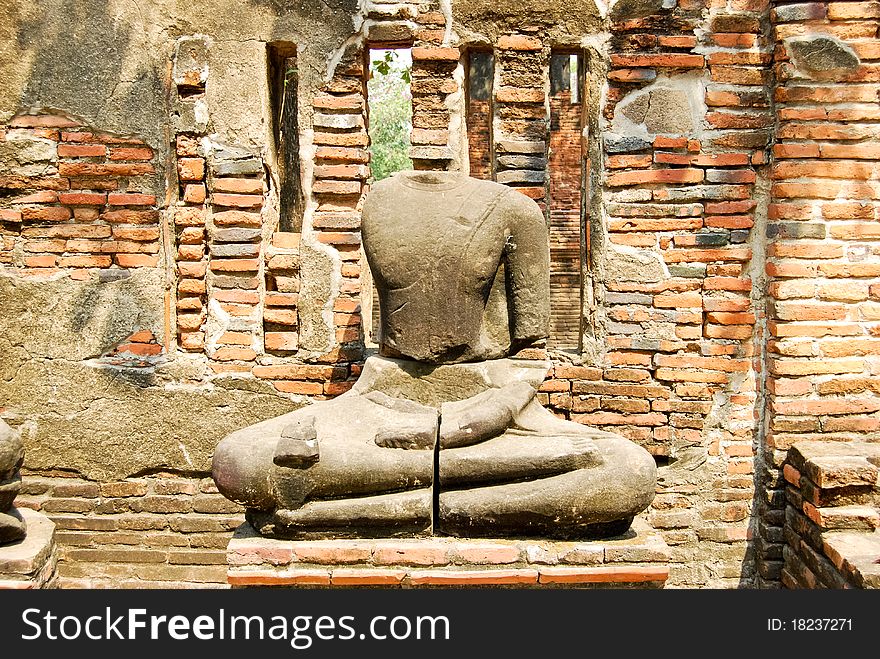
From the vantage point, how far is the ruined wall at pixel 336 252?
4.12 meters

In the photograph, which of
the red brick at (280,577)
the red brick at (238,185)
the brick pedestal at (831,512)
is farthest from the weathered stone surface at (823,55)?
the red brick at (280,577)

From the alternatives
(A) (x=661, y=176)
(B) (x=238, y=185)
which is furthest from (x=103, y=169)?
(A) (x=661, y=176)

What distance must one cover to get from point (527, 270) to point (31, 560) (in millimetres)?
2294

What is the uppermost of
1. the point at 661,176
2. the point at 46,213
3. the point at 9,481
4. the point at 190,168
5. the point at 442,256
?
the point at 190,168

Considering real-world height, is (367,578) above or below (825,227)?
below

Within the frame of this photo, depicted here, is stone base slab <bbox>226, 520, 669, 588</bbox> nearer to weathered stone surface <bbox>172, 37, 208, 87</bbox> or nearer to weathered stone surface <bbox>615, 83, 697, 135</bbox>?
weathered stone surface <bbox>615, 83, 697, 135</bbox>

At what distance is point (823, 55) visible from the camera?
12.9 feet

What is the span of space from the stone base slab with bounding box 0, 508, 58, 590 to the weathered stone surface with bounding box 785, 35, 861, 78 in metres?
3.99

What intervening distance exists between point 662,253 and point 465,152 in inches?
44.3

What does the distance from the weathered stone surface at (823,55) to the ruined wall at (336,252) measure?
0.14 metres

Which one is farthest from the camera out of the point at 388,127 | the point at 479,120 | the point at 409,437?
the point at 388,127

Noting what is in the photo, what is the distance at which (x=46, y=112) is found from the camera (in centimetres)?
425

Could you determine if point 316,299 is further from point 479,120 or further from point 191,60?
point 479,120

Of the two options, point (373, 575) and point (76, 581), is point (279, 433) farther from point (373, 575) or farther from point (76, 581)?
point (76, 581)
